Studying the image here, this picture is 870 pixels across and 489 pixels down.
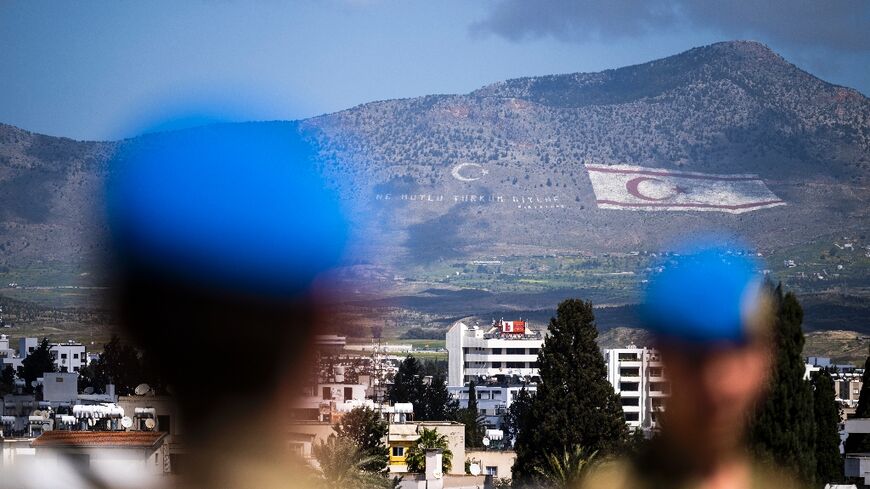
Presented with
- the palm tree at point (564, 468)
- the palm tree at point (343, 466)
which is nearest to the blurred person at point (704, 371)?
the palm tree at point (343, 466)

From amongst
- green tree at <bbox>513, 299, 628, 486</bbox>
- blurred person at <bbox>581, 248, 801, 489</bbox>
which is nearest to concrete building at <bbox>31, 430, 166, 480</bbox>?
blurred person at <bbox>581, 248, 801, 489</bbox>

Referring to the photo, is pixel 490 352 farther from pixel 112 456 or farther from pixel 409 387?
pixel 112 456

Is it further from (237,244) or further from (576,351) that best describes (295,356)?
(576,351)

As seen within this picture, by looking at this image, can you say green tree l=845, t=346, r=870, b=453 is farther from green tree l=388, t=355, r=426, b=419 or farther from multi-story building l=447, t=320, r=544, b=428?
multi-story building l=447, t=320, r=544, b=428

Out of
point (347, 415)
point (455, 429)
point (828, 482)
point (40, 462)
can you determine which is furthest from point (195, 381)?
point (455, 429)

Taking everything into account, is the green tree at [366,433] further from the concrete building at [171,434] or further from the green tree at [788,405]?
the concrete building at [171,434]

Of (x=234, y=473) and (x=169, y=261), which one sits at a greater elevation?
(x=169, y=261)
